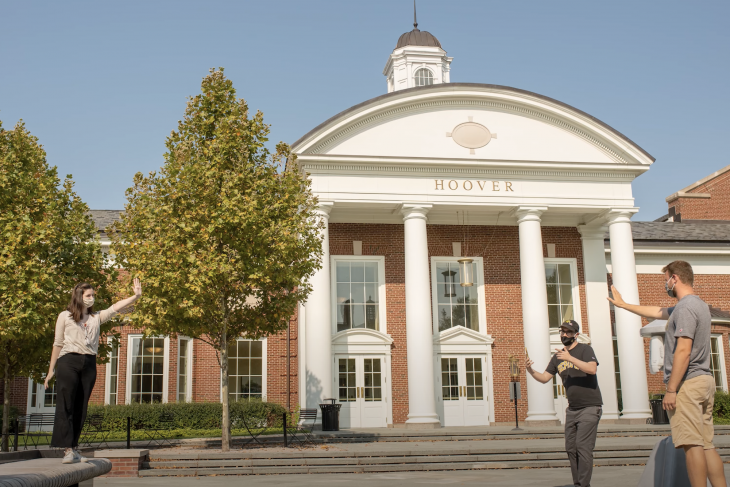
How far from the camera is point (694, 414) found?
564cm

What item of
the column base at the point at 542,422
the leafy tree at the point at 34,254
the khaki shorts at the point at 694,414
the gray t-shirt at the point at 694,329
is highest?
the leafy tree at the point at 34,254

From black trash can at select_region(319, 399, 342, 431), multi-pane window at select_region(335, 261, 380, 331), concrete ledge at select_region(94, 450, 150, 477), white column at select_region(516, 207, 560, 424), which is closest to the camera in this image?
concrete ledge at select_region(94, 450, 150, 477)

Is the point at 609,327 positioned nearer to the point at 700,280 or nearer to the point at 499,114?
the point at 700,280

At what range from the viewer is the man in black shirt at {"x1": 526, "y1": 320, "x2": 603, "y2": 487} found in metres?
8.32

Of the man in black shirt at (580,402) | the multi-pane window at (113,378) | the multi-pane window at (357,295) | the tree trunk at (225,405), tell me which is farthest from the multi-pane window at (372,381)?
the man in black shirt at (580,402)

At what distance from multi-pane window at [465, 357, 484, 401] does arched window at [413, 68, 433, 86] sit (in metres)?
A: 18.8

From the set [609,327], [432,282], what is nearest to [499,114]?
[432,282]

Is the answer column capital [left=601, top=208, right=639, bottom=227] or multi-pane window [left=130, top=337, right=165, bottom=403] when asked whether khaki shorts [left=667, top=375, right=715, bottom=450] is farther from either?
multi-pane window [left=130, top=337, right=165, bottom=403]

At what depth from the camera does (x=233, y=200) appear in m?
15.8

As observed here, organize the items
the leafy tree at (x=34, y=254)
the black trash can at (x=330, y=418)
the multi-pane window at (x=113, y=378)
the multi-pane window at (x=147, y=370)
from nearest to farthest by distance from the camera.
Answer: the leafy tree at (x=34, y=254) → the black trash can at (x=330, y=418) → the multi-pane window at (x=147, y=370) → the multi-pane window at (x=113, y=378)

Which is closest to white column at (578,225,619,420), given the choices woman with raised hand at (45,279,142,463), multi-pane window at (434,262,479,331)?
multi-pane window at (434,262,479,331)

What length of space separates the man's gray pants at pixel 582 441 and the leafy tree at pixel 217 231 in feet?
28.7

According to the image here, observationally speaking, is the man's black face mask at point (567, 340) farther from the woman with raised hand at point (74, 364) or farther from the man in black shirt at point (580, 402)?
the woman with raised hand at point (74, 364)

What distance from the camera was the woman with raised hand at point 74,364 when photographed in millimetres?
6414
